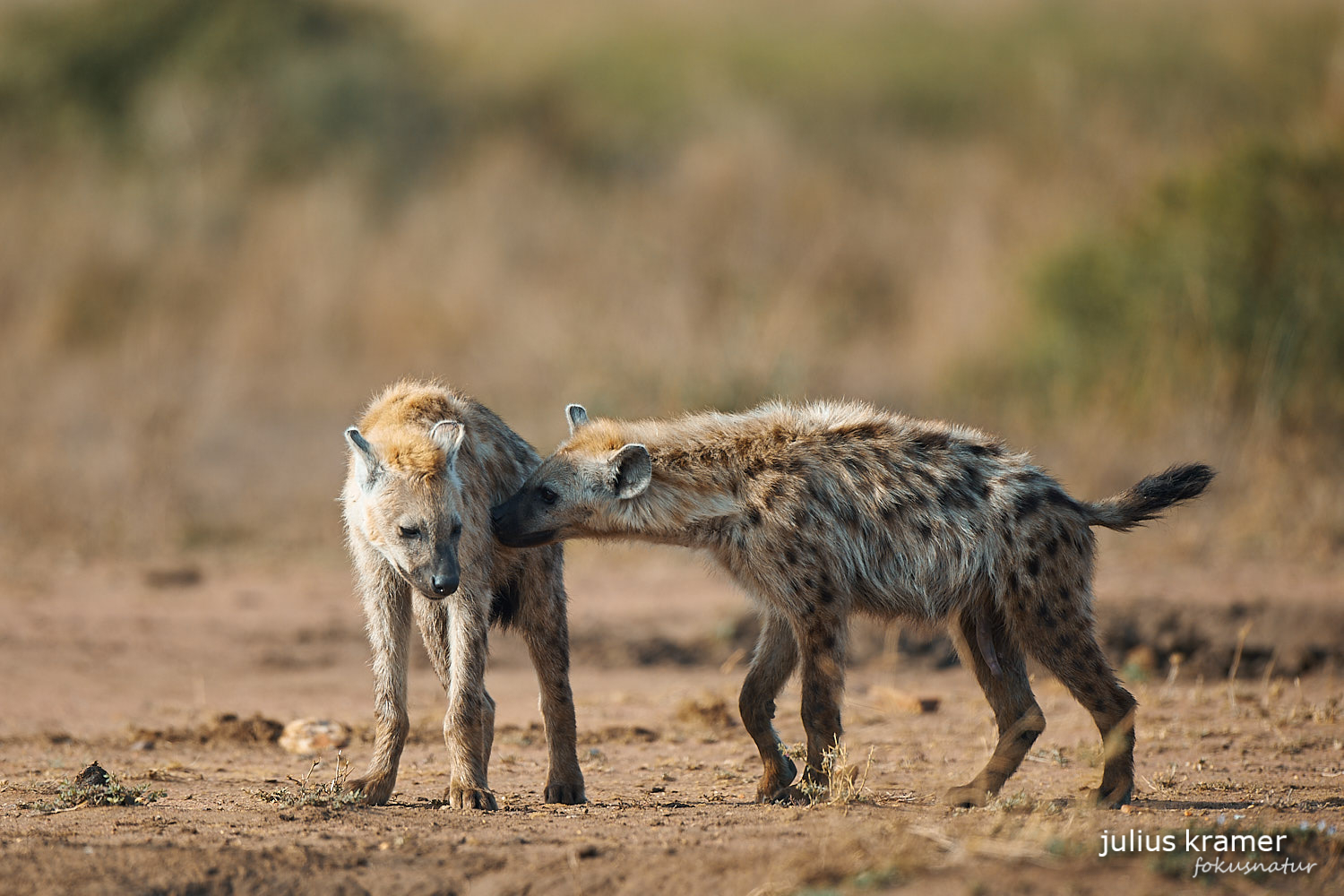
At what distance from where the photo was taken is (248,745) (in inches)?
236

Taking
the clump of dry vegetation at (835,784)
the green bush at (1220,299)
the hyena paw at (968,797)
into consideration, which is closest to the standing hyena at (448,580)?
the clump of dry vegetation at (835,784)

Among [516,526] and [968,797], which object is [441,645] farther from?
[968,797]

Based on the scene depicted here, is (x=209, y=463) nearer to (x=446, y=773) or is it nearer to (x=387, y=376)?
(x=387, y=376)

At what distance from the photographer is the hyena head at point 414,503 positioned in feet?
14.9

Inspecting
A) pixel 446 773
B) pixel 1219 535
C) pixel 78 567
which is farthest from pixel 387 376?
pixel 446 773

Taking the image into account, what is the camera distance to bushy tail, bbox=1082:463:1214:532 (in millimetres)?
4941

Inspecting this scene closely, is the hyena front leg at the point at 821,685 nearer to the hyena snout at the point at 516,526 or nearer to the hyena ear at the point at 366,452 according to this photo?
the hyena snout at the point at 516,526

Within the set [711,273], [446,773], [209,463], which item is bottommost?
[446,773]

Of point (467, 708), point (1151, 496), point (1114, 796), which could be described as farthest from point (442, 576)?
point (1151, 496)

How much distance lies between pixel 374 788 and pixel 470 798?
0.34m

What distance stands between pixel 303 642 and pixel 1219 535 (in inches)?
227

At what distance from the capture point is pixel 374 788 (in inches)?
185

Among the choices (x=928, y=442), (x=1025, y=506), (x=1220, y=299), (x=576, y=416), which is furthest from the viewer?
(x=1220, y=299)

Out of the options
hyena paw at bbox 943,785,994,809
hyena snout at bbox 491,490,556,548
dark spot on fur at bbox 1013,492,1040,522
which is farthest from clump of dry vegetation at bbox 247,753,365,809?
dark spot on fur at bbox 1013,492,1040,522
